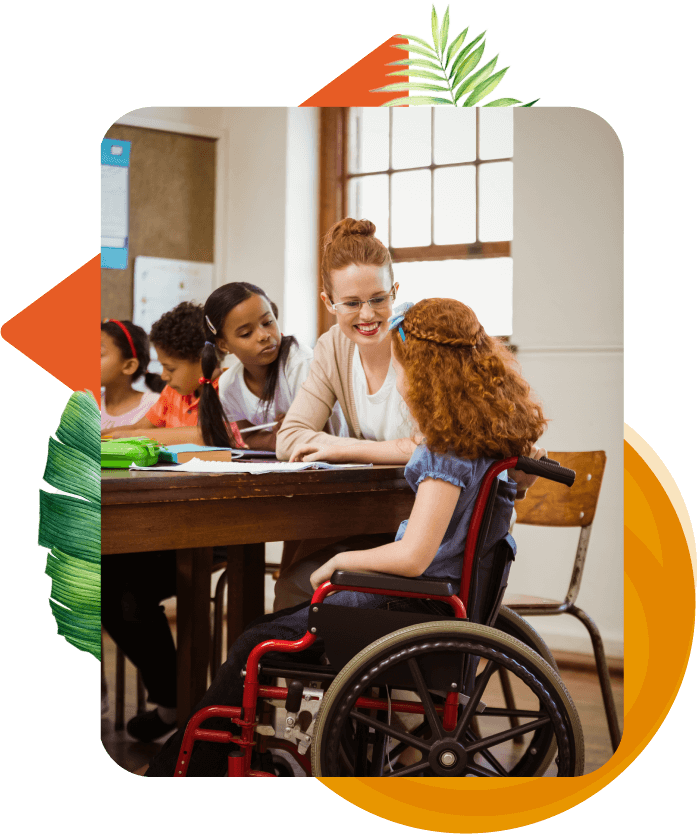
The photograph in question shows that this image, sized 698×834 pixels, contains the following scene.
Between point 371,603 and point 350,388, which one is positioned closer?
point 371,603

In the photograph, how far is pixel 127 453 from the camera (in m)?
2.15

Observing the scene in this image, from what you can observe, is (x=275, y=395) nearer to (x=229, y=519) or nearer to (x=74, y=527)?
(x=229, y=519)

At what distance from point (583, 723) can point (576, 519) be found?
1.50ft

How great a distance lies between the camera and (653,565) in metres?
2.18

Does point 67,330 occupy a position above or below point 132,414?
above

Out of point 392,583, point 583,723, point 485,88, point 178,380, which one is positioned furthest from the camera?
point 485,88

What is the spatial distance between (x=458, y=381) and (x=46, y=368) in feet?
3.20

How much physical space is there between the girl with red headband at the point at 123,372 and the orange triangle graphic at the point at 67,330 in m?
0.03

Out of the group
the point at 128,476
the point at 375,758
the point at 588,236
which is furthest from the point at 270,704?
the point at 588,236

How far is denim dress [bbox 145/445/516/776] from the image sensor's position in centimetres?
191

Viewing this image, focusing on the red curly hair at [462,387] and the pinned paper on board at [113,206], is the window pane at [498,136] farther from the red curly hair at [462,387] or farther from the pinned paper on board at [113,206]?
the pinned paper on board at [113,206]

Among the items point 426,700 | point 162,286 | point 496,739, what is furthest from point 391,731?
point 162,286

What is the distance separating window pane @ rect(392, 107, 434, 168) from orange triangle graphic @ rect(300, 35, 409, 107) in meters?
0.19

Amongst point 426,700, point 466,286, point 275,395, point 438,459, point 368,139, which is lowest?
point 426,700
